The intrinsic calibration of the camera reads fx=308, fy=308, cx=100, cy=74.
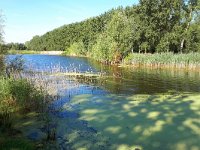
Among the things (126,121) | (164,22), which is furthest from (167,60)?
(126,121)

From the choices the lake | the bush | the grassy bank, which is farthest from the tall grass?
the bush

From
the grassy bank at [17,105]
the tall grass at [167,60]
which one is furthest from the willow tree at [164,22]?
the grassy bank at [17,105]

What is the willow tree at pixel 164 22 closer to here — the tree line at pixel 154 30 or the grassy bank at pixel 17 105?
the tree line at pixel 154 30

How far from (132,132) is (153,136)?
107cm

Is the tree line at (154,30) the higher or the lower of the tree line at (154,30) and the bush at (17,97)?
the higher

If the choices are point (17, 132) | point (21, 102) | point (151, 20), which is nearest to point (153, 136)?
point (17, 132)

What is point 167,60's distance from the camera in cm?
5441

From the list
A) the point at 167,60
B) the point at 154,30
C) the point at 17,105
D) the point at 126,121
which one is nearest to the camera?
the point at 126,121

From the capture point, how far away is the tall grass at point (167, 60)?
51.9m

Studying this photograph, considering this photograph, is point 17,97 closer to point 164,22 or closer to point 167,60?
point 167,60

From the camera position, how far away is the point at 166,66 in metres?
54.8

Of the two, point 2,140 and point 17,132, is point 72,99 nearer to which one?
point 17,132

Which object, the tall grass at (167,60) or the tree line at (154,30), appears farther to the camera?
the tree line at (154,30)

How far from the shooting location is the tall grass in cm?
5188
